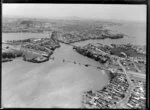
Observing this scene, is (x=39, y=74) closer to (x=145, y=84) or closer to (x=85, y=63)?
(x=85, y=63)

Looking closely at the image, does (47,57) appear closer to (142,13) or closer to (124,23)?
(124,23)

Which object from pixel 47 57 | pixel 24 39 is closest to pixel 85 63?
pixel 47 57

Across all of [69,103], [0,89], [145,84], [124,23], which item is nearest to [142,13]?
[124,23]

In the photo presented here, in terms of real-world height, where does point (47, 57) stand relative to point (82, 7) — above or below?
below

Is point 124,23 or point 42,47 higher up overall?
point 124,23

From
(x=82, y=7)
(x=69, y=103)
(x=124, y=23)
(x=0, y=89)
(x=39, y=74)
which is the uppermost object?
(x=82, y=7)

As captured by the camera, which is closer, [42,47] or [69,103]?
[69,103]
